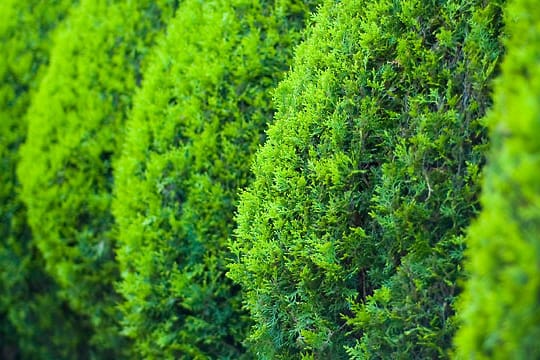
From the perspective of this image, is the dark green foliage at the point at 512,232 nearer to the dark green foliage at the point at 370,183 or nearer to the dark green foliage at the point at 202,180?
the dark green foliage at the point at 370,183

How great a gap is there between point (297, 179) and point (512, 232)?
1.47 metres

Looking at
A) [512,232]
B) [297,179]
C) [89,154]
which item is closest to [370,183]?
[297,179]

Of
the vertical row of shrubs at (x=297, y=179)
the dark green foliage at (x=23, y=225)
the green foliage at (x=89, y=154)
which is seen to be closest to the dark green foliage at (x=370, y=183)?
the vertical row of shrubs at (x=297, y=179)

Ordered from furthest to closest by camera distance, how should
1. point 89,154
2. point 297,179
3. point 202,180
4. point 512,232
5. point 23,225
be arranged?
1. point 23,225
2. point 89,154
3. point 202,180
4. point 297,179
5. point 512,232

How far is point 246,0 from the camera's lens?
436 cm

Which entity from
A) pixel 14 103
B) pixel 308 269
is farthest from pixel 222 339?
pixel 14 103

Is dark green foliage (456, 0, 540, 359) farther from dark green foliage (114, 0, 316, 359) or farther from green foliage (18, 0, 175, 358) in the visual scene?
green foliage (18, 0, 175, 358)

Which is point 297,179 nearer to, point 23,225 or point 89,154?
point 89,154

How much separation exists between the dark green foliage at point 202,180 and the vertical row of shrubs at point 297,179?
0.04 ft

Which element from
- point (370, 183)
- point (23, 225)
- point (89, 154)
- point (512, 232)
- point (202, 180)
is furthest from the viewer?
point (23, 225)

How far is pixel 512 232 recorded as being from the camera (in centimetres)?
193

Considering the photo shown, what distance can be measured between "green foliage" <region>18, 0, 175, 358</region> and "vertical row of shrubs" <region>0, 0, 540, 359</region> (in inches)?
0.6

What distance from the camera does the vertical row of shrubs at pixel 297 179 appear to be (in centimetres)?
212

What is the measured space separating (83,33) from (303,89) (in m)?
2.87
